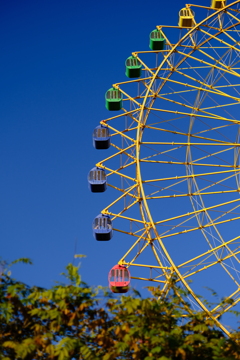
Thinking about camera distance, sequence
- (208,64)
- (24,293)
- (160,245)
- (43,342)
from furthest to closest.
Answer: (208,64)
(160,245)
(24,293)
(43,342)

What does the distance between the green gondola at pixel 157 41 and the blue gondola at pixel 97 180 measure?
24.4ft

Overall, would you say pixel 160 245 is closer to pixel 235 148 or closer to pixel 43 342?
pixel 235 148

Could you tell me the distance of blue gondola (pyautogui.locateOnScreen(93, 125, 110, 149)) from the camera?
1196 inches

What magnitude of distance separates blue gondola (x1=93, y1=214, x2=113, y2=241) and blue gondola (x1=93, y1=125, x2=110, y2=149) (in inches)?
147

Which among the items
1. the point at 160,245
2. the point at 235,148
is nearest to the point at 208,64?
the point at 235,148

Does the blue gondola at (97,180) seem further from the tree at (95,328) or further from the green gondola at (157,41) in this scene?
the tree at (95,328)

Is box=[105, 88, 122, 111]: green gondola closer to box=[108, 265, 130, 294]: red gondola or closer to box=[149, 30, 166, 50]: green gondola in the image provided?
box=[149, 30, 166, 50]: green gondola

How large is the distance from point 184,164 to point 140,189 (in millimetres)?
2758

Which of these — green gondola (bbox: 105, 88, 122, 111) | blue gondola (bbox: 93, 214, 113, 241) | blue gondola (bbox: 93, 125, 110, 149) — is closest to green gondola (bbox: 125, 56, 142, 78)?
green gondola (bbox: 105, 88, 122, 111)

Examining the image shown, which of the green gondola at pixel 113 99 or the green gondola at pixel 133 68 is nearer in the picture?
the green gondola at pixel 113 99

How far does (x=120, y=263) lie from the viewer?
26.9 meters

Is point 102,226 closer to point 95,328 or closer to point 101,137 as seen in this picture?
point 101,137

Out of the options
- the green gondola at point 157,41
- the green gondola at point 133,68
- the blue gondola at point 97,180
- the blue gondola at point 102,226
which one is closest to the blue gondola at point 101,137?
the blue gondola at point 97,180

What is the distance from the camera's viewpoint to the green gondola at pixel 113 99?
3175cm
